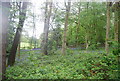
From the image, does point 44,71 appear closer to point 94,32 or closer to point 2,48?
point 2,48

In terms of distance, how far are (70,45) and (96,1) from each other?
223 centimetres

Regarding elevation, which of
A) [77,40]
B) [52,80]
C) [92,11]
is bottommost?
[52,80]

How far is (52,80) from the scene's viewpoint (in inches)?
77.9

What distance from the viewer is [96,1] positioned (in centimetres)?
406

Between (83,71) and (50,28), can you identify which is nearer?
(83,71)

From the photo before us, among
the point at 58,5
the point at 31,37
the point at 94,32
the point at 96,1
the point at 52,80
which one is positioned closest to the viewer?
the point at 52,80

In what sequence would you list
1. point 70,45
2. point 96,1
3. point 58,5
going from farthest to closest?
1. point 70,45
2. point 58,5
3. point 96,1

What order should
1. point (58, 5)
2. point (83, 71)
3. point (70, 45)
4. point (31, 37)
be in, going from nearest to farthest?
point (83, 71) < point (58, 5) < point (70, 45) < point (31, 37)

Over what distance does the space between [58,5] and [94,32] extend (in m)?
1.95

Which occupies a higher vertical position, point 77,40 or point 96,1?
point 96,1

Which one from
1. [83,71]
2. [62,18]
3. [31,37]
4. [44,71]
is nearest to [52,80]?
[44,71]

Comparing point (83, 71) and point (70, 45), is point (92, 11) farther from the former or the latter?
point (83, 71)

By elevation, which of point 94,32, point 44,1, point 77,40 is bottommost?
point 77,40

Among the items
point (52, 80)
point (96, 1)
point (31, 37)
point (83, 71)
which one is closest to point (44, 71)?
point (52, 80)
